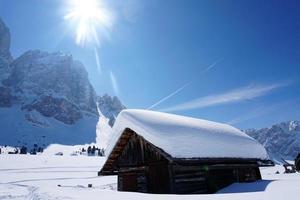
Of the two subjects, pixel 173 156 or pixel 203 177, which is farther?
pixel 203 177

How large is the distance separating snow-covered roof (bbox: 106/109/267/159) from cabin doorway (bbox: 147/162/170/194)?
1.52 metres

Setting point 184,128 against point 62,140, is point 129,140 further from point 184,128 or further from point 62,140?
point 62,140

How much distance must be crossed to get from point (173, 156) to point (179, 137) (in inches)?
52.3

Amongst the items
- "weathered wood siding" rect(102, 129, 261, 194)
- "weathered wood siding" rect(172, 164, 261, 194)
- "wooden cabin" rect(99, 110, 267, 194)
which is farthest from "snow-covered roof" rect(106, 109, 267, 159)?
"weathered wood siding" rect(172, 164, 261, 194)

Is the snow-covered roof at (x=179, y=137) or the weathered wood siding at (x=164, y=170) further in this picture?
the weathered wood siding at (x=164, y=170)

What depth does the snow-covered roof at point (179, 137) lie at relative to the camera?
1204cm

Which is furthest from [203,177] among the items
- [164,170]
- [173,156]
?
[173,156]

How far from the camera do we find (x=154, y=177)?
45.7 feet

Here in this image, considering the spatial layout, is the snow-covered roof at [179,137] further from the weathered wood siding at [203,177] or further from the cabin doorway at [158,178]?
the cabin doorway at [158,178]

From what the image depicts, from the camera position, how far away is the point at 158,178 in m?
13.7

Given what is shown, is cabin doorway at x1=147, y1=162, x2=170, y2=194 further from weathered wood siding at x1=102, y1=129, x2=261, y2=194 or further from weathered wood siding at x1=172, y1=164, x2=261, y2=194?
weathered wood siding at x1=172, y1=164, x2=261, y2=194

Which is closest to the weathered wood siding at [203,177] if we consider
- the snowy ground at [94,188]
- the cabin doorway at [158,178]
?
the cabin doorway at [158,178]

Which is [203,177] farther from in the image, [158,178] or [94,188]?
[94,188]

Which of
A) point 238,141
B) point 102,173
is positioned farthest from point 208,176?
point 102,173
